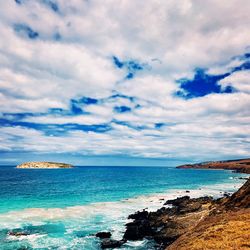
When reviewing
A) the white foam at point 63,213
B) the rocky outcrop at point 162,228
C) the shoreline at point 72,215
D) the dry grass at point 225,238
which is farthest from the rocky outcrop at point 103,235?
the dry grass at point 225,238

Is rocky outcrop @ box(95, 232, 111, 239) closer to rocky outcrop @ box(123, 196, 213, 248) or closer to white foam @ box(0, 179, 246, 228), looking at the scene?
rocky outcrop @ box(123, 196, 213, 248)

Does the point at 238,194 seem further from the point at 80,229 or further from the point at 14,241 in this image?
the point at 14,241

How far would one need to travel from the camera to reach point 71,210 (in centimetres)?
5994

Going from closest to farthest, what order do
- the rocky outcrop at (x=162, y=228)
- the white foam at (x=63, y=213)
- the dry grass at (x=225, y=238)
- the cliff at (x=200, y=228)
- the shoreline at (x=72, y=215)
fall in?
the dry grass at (x=225, y=238), the cliff at (x=200, y=228), the rocky outcrop at (x=162, y=228), the shoreline at (x=72, y=215), the white foam at (x=63, y=213)

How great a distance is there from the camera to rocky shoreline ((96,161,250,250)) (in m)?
20.3

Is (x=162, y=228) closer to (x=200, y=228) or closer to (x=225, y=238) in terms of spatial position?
(x=200, y=228)

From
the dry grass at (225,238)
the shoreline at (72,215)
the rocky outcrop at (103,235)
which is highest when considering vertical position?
the dry grass at (225,238)

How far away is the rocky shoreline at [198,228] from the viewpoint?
2031 centimetres

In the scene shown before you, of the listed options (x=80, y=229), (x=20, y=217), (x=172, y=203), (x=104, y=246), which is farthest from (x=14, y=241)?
(x=172, y=203)

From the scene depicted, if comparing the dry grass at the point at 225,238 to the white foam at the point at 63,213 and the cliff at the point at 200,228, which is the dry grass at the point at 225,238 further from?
the white foam at the point at 63,213

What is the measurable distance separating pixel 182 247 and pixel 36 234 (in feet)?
87.8

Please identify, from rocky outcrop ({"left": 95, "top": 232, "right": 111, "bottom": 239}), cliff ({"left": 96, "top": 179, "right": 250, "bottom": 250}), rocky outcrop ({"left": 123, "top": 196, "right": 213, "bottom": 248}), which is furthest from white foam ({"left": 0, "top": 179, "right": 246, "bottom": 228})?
rocky outcrop ({"left": 95, "top": 232, "right": 111, "bottom": 239})

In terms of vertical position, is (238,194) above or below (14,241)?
above

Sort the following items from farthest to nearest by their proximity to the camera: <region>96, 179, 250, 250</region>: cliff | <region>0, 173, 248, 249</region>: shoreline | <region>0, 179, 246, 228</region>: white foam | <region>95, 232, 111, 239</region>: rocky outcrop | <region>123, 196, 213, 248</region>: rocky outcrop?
1. <region>0, 179, 246, 228</region>: white foam
2. <region>0, 173, 248, 249</region>: shoreline
3. <region>95, 232, 111, 239</region>: rocky outcrop
4. <region>123, 196, 213, 248</region>: rocky outcrop
5. <region>96, 179, 250, 250</region>: cliff
